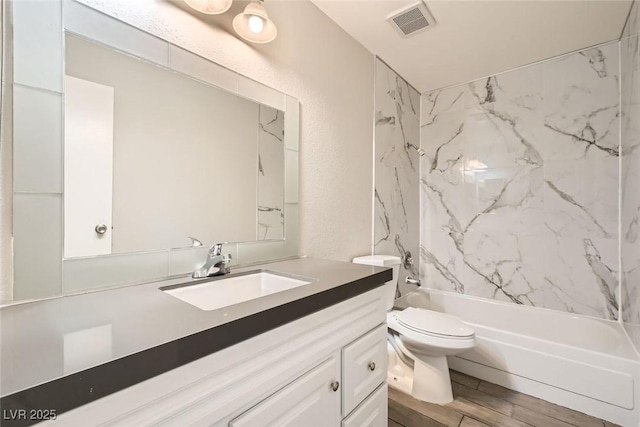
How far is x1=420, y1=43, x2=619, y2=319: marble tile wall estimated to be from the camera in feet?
6.89

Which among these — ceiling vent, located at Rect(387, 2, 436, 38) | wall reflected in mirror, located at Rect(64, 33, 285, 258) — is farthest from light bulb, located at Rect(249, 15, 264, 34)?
ceiling vent, located at Rect(387, 2, 436, 38)

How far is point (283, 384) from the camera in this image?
0.73 metres

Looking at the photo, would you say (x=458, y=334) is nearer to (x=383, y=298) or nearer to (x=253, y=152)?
(x=383, y=298)

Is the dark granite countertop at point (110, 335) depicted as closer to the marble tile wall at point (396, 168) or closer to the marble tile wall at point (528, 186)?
the marble tile wall at point (396, 168)

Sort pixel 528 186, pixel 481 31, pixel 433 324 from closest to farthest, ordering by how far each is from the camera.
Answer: pixel 433 324 < pixel 481 31 < pixel 528 186

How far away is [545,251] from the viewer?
7.58 ft

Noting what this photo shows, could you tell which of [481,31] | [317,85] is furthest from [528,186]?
[317,85]

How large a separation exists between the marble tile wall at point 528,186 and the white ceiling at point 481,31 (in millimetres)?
245

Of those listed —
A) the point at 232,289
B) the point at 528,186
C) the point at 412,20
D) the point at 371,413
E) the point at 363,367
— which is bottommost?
the point at 371,413

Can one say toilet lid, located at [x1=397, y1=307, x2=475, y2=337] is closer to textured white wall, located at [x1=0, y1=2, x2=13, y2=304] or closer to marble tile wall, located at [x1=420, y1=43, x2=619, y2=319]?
marble tile wall, located at [x1=420, y1=43, x2=619, y2=319]

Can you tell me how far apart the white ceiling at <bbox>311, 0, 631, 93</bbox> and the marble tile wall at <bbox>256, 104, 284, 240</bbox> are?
854mm

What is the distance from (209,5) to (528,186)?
8.66ft

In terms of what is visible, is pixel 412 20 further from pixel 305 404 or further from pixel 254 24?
pixel 305 404

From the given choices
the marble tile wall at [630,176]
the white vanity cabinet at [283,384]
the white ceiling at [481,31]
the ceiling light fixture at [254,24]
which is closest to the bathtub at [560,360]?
the marble tile wall at [630,176]
